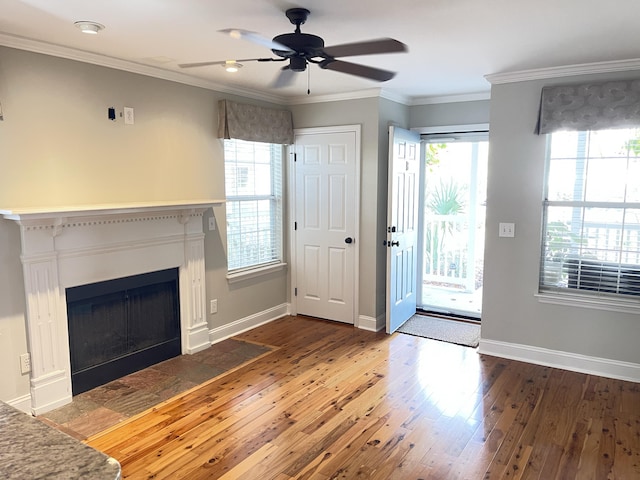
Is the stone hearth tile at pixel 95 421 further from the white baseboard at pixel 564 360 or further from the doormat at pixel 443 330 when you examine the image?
the white baseboard at pixel 564 360

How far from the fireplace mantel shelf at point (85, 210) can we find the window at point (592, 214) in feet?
9.46

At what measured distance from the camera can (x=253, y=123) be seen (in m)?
4.53

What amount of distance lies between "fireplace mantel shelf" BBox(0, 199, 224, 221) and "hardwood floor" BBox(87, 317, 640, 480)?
1356 millimetres

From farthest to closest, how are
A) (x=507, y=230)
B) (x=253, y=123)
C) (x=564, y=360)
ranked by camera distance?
(x=253, y=123)
(x=507, y=230)
(x=564, y=360)

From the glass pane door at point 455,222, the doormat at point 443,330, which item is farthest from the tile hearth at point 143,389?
the glass pane door at point 455,222

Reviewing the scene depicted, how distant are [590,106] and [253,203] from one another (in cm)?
307

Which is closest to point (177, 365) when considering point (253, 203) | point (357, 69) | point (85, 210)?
point (85, 210)

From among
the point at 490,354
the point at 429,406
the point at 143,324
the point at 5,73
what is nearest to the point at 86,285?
the point at 143,324

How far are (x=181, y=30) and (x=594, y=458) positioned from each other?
3.38 m

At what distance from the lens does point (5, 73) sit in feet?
9.38

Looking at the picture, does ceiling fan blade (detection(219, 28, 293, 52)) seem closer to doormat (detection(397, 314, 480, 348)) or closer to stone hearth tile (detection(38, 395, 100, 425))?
stone hearth tile (detection(38, 395, 100, 425))

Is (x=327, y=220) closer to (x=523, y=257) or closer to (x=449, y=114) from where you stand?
(x=449, y=114)

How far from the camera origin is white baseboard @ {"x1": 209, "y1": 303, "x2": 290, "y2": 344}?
4441 mm

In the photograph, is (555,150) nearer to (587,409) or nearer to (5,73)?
(587,409)
